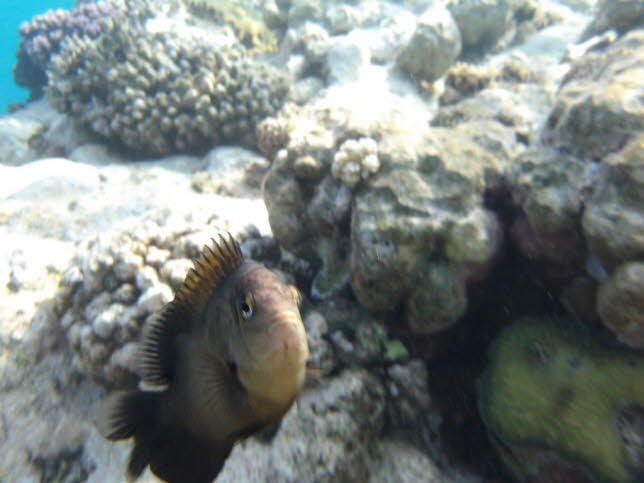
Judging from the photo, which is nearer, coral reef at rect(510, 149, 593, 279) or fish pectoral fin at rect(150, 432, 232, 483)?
fish pectoral fin at rect(150, 432, 232, 483)

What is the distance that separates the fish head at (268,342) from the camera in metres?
1.32

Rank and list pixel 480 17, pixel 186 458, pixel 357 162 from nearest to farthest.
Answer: pixel 186 458 → pixel 357 162 → pixel 480 17

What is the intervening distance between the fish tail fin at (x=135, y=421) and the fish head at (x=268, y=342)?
2.46 ft

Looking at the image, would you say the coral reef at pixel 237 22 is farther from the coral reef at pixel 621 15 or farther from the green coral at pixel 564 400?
the green coral at pixel 564 400

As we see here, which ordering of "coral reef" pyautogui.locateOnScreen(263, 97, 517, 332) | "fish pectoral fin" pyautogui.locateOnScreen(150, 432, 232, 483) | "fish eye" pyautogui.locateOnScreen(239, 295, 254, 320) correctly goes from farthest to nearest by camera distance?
"coral reef" pyautogui.locateOnScreen(263, 97, 517, 332) → "fish pectoral fin" pyautogui.locateOnScreen(150, 432, 232, 483) → "fish eye" pyautogui.locateOnScreen(239, 295, 254, 320)

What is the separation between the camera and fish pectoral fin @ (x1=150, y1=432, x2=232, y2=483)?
1708 millimetres

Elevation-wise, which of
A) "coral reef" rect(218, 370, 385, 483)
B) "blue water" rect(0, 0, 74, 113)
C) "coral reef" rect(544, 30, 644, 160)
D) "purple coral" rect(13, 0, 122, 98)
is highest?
"coral reef" rect(544, 30, 644, 160)


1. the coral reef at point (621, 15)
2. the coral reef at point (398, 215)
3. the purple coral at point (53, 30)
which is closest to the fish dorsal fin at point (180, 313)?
the coral reef at point (398, 215)

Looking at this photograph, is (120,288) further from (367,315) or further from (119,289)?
(367,315)

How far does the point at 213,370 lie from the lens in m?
1.64

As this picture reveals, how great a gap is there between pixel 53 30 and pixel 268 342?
13.3m

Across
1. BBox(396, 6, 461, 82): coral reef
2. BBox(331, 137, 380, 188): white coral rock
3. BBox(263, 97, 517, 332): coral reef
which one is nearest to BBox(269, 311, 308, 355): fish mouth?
BBox(263, 97, 517, 332): coral reef

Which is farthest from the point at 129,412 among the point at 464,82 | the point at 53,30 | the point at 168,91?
the point at 53,30

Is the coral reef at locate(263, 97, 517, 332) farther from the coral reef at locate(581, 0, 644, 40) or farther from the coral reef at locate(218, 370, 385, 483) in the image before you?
the coral reef at locate(581, 0, 644, 40)
